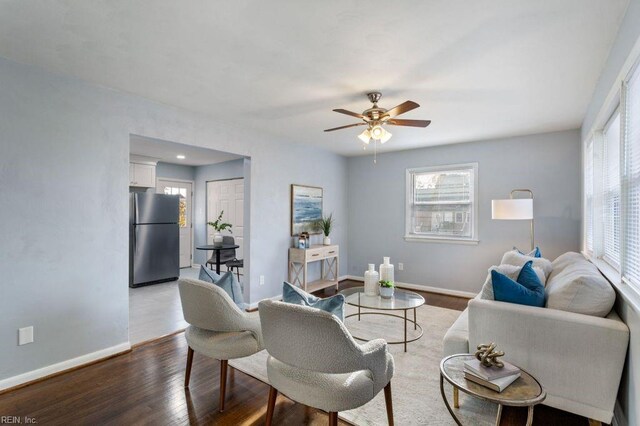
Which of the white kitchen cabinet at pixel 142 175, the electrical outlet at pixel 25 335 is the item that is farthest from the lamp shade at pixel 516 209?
the white kitchen cabinet at pixel 142 175

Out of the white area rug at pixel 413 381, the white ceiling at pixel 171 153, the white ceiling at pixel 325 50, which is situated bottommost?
the white area rug at pixel 413 381

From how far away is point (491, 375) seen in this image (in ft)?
5.20

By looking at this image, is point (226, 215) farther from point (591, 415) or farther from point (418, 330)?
point (591, 415)

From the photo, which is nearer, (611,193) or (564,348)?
(564,348)

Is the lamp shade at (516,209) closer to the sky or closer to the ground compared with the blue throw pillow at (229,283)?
closer to the sky

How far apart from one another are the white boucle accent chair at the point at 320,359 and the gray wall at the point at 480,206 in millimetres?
3746

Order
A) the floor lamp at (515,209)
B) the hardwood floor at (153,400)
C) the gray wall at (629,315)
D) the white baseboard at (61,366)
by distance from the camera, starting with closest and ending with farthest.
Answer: the gray wall at (629,315) < the hardwood floor at (153,400) < the white baseboard at (61,366) < the floor lamp at (515,209)

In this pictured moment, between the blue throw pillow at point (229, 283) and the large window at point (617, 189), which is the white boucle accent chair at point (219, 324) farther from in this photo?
the large window at point (617, 189)

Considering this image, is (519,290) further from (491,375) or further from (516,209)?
(516,209)

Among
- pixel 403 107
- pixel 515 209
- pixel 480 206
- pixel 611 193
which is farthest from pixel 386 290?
pixel 480 206

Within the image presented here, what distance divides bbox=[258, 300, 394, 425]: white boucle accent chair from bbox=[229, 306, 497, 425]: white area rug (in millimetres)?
511

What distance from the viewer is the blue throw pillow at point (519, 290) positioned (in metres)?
2.14

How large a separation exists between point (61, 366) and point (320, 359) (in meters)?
2.46

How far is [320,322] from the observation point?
1.50m
